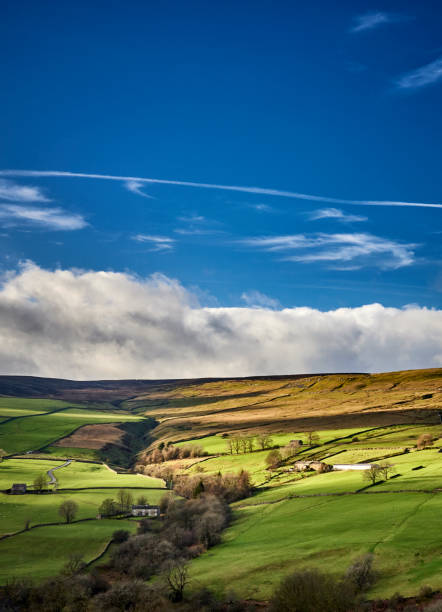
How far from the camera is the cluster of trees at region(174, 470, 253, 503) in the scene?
364 feet

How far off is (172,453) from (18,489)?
65975 millimetres

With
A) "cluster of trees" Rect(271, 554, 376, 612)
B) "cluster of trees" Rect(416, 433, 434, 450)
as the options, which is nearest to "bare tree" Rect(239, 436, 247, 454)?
"cluster of trees" Rect(416, 433, 434, 450)

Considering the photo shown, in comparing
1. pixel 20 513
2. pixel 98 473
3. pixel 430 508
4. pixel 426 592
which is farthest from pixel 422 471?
pixel 98 473

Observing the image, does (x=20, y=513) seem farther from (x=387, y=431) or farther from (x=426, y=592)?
(x=387, y=431)

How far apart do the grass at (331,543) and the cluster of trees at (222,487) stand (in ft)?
81.4

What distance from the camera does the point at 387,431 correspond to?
15688 centimetres

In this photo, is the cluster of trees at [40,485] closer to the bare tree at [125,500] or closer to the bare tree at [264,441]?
the bare tree at [125,500]

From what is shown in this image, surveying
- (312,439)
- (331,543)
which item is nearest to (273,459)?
(312,439)

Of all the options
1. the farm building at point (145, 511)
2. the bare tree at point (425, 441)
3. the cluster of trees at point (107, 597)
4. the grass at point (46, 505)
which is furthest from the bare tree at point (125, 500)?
the bare tree at point (425, 441)

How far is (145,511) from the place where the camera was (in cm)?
10931

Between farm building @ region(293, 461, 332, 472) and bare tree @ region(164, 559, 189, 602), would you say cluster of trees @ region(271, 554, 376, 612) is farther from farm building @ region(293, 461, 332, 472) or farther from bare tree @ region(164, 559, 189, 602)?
farm building @ region(293, 461, 332, 472)

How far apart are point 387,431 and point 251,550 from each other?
101682 millimetres

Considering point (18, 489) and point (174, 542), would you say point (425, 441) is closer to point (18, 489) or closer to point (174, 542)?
point (174, 542)

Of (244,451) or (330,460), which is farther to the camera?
(244,451)
